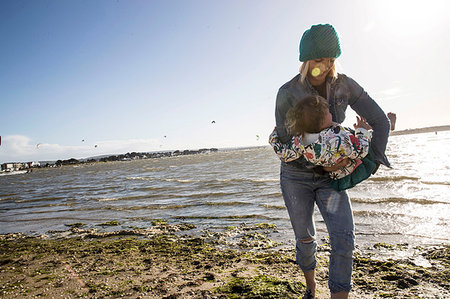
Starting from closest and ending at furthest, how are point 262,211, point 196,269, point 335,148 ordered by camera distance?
1. point 335,148
2. point 196,269
3. point 262,211

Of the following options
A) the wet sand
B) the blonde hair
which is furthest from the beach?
the blonde hair

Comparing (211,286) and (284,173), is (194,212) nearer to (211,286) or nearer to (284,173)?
(211,286)

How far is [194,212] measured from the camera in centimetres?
895

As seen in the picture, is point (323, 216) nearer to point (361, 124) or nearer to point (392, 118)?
point (361, 124)

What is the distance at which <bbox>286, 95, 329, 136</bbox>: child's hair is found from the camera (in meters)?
2.20

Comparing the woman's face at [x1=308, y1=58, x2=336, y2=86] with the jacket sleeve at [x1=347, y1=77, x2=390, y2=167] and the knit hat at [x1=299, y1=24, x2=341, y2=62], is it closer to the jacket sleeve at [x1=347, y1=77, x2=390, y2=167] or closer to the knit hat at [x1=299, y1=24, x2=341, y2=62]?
the knit hat at [x1=299, y1=24, x2=341, y2=62]

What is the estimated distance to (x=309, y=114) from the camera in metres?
2.21

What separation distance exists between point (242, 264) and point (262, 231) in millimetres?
2107

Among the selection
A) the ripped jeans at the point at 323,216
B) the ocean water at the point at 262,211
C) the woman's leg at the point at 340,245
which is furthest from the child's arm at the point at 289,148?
the ocean water at the point at 262,211

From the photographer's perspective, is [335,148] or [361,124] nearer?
[335,148]

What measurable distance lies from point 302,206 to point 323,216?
0.19 m

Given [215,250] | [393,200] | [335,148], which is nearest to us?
[335,148]

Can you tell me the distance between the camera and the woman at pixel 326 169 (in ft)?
7.15

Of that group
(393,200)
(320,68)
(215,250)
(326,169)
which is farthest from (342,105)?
(393,200)
